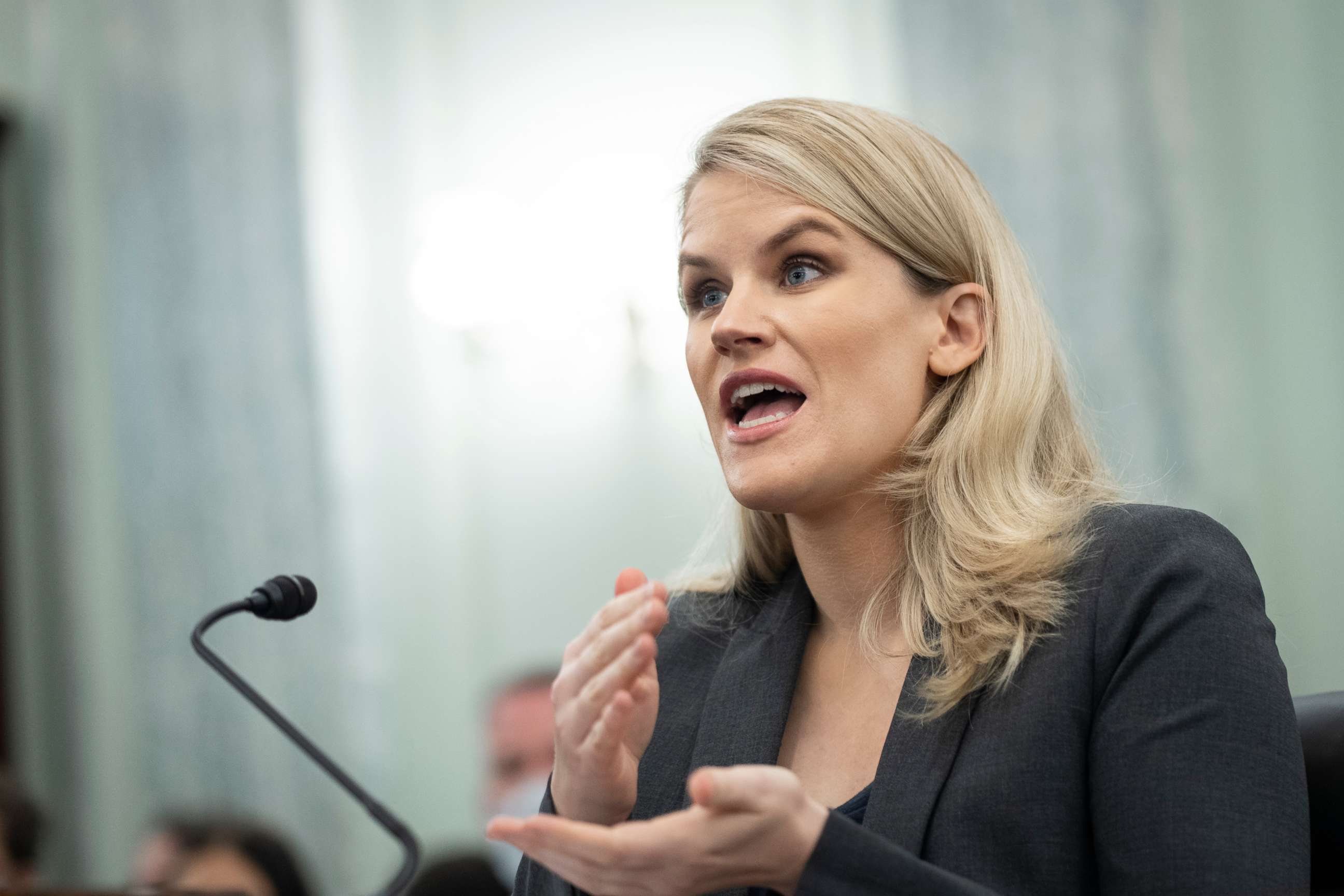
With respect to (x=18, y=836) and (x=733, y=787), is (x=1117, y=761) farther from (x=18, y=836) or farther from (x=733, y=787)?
(x=18, y=836)

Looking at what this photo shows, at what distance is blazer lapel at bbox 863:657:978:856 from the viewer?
4.24 ft

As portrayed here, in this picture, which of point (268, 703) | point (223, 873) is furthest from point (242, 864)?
point (268, 703)

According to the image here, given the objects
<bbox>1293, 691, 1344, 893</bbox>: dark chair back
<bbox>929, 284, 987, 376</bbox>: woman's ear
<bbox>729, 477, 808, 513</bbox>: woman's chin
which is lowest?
<bbox>1293, 691, 1344, 893</bbox>: dark chair back

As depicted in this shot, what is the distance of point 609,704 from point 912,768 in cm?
33

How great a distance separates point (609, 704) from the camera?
124 centimetres

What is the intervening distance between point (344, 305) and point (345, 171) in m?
0.43

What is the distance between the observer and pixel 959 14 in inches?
137

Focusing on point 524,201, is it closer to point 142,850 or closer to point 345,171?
point 345,171

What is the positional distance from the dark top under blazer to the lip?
31 centimetres

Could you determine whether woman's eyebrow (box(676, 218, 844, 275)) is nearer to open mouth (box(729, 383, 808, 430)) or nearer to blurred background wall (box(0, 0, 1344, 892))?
open mouth (box(729, 383, 808, 430))

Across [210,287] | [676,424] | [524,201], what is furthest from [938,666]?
[210,287]

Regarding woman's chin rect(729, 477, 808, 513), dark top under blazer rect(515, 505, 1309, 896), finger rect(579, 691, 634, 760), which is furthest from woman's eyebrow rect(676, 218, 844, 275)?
finger rect(579, 691, 634, 760)

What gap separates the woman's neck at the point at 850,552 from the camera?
1.57m

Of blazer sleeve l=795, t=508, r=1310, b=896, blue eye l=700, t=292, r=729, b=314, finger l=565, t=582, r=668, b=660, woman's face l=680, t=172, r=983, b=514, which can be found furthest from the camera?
blue eye l=700, t=292, r=729, b=314
